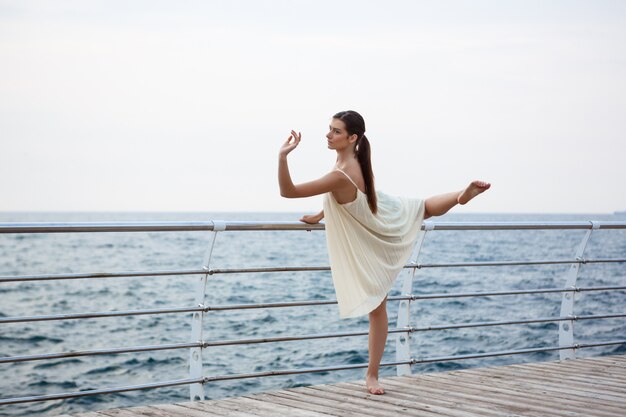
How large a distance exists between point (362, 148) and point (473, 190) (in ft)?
2.12

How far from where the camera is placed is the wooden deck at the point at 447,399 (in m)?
4.18

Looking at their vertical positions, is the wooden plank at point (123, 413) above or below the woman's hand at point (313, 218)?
below

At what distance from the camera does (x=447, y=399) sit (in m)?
4.48

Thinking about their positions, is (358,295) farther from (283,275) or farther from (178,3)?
(178,3)

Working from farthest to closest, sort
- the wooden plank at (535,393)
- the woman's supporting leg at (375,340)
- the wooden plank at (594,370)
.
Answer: the wooden plank at (594,370)
the woman's supporting leg at (375,340)
the wooden plank at (535,393)

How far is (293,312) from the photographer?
73.2 feet

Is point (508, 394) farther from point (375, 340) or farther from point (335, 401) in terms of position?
point (335, 401)

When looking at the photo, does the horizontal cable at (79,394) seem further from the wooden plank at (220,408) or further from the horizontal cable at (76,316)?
the horizontal cable at (76,316)

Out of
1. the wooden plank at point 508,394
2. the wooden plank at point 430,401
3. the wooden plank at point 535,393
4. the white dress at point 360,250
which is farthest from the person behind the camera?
the white dress at point 360,250

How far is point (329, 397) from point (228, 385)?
9.28 meters

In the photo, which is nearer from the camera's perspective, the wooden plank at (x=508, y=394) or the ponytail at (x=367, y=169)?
the wooden plank at (x=508, y=394)

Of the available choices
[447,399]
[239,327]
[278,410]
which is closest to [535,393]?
[447,399]

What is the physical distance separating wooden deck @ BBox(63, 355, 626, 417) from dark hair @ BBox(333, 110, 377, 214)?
104 centimetres

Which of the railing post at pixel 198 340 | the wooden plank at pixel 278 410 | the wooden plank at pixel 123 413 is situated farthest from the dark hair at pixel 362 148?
the wooden plank at pixel 123 413
